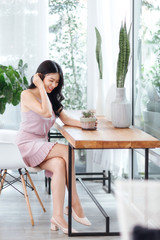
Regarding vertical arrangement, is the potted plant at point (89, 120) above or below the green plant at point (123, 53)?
below

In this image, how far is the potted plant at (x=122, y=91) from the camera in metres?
3.51

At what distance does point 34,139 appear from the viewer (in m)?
3.65

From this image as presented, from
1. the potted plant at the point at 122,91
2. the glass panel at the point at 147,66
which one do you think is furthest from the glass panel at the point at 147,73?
the potted plant at the point at 122,91

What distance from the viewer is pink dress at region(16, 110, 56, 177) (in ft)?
11.6

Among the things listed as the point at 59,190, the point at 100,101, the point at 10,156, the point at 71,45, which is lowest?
the point at 59,190

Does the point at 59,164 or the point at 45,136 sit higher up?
the point at 45,136

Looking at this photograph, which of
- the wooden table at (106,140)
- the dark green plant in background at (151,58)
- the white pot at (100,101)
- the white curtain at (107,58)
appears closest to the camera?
the wooden table at (106,140)

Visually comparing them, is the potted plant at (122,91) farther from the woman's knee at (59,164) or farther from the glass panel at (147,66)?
the woman's knee at (59,164)

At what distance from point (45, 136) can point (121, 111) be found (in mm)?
665

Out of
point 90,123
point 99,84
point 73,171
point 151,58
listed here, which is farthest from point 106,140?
point 99,84

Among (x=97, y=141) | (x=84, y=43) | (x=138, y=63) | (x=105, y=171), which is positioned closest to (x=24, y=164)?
(x=97, y=141)

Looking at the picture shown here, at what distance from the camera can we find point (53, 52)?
207 inches

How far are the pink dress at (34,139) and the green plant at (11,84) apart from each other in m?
1.02

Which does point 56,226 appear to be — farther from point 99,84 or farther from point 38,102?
point 99,84
